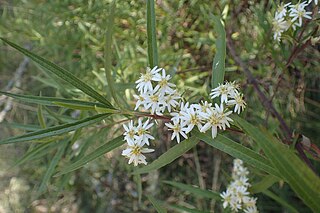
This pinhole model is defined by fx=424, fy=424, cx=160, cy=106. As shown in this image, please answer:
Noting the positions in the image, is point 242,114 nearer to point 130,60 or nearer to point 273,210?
point 130,60

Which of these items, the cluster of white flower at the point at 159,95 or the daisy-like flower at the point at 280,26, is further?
the daisy-like flower at the point at 280,26

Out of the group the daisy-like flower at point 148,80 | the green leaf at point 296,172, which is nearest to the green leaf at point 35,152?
the daisy-like flower at point 148,80

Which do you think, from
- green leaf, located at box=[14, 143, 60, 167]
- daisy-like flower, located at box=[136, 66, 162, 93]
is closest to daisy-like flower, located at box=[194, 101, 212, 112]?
daisy-like flower, located at box=[136, 66, 162, 93]

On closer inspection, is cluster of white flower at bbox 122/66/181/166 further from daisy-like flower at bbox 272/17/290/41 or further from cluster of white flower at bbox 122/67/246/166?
daisy-like flower at bbox 272/17/290/41

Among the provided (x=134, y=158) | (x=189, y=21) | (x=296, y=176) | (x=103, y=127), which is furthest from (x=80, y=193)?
(x=296, y=176)

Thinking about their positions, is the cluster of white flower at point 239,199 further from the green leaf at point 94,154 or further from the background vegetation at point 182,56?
the green leaf at point 94,154

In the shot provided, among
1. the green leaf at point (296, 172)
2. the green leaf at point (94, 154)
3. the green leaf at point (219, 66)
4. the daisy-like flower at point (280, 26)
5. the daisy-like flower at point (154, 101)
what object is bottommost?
the green leaf at point (296, 172)

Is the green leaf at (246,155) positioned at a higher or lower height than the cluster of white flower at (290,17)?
lower

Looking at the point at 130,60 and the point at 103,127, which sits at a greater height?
the point at 130,60

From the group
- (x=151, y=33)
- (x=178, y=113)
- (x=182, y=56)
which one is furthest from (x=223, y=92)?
(x=182, y=56)
